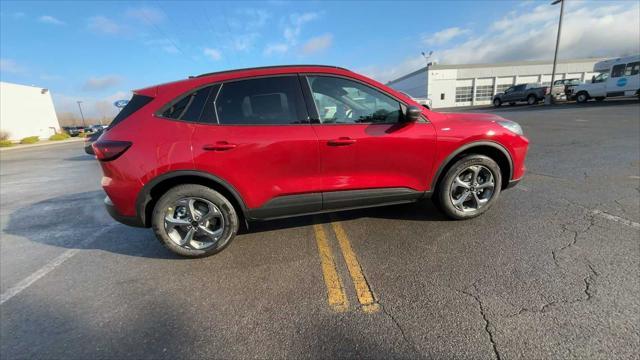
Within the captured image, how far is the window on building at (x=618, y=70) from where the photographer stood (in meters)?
18.5

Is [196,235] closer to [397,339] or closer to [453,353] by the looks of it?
[397,339]

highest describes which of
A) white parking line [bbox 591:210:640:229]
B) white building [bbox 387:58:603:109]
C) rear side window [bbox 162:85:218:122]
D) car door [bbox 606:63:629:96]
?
white building [bbox 387:58:603:109]

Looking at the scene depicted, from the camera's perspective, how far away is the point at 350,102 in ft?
9.68

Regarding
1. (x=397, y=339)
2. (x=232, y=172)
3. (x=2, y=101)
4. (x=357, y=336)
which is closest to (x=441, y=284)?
(x=397, y=339)

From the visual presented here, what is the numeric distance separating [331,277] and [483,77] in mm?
57222

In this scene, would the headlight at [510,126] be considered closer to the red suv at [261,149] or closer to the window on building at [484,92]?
Result: the red suv at [261,149]

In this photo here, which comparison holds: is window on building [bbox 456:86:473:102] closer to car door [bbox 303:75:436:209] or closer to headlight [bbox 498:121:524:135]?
headlight [bbox 498:121:524:135]

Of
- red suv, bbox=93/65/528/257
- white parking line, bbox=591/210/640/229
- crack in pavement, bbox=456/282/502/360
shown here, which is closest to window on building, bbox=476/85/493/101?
white parking line, bbox=591/210/640/229

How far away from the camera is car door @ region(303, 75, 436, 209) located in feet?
9.32

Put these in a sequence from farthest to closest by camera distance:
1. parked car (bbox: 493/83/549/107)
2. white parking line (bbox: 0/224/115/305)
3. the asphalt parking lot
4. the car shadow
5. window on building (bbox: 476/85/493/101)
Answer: window on building (bbox: 476/85/493/101)
parked car (bbox: 493/83/549/107)
the car shadow
white parking line (bbox: 0/224/115/305)
the asphalt parking lot

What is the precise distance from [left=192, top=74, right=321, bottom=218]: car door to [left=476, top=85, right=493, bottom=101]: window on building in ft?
185

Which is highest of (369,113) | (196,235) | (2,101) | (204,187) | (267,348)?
(2,101)

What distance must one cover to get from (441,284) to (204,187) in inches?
91.2

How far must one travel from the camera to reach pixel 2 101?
107ft
